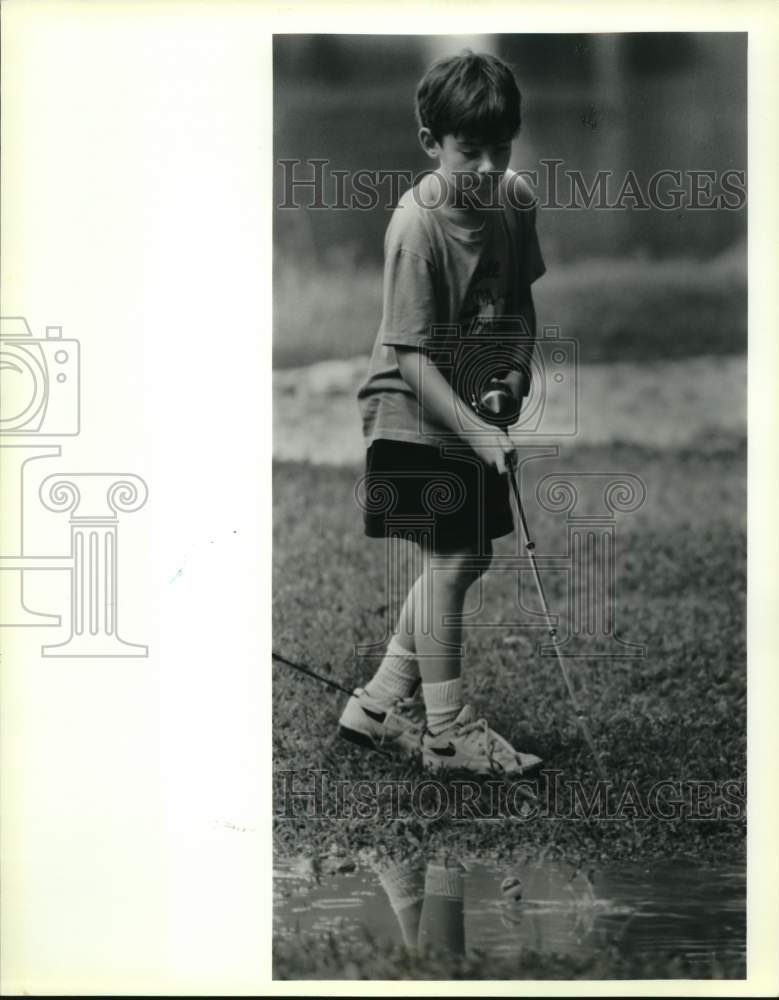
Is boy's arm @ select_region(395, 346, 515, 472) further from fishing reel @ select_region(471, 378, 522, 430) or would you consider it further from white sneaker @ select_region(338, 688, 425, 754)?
white sneaker @ select_region(338, 688, 425, 754)

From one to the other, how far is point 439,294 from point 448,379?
310mm

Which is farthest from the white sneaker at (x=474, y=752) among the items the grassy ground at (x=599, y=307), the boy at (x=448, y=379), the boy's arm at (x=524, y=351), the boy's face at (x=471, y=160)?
the boy's face at (x=471, y=160)

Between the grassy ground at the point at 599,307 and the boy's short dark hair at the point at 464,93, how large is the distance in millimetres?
593

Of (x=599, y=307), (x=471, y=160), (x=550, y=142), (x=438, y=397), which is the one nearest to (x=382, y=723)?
(x=438, y=397)

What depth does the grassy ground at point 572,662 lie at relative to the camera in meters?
4.11

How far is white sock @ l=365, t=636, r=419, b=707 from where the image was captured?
4.11 metres

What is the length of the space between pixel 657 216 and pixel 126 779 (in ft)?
9.14

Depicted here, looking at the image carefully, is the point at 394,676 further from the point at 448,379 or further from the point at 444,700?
the point at 448,379

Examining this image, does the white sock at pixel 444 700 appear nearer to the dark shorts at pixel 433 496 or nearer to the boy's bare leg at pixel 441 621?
the boy's bare leg at pixel 441 621

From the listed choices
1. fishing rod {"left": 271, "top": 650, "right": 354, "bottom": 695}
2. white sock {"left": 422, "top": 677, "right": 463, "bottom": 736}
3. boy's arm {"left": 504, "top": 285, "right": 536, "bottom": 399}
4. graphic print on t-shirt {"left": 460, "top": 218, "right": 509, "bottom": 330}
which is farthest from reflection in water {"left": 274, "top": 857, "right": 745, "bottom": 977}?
graphic print on t-shirt {"left": 460, "top": 218, "right": 509, "bottom": 330}

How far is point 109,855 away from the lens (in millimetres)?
4082

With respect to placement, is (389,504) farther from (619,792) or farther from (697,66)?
(697,66)
